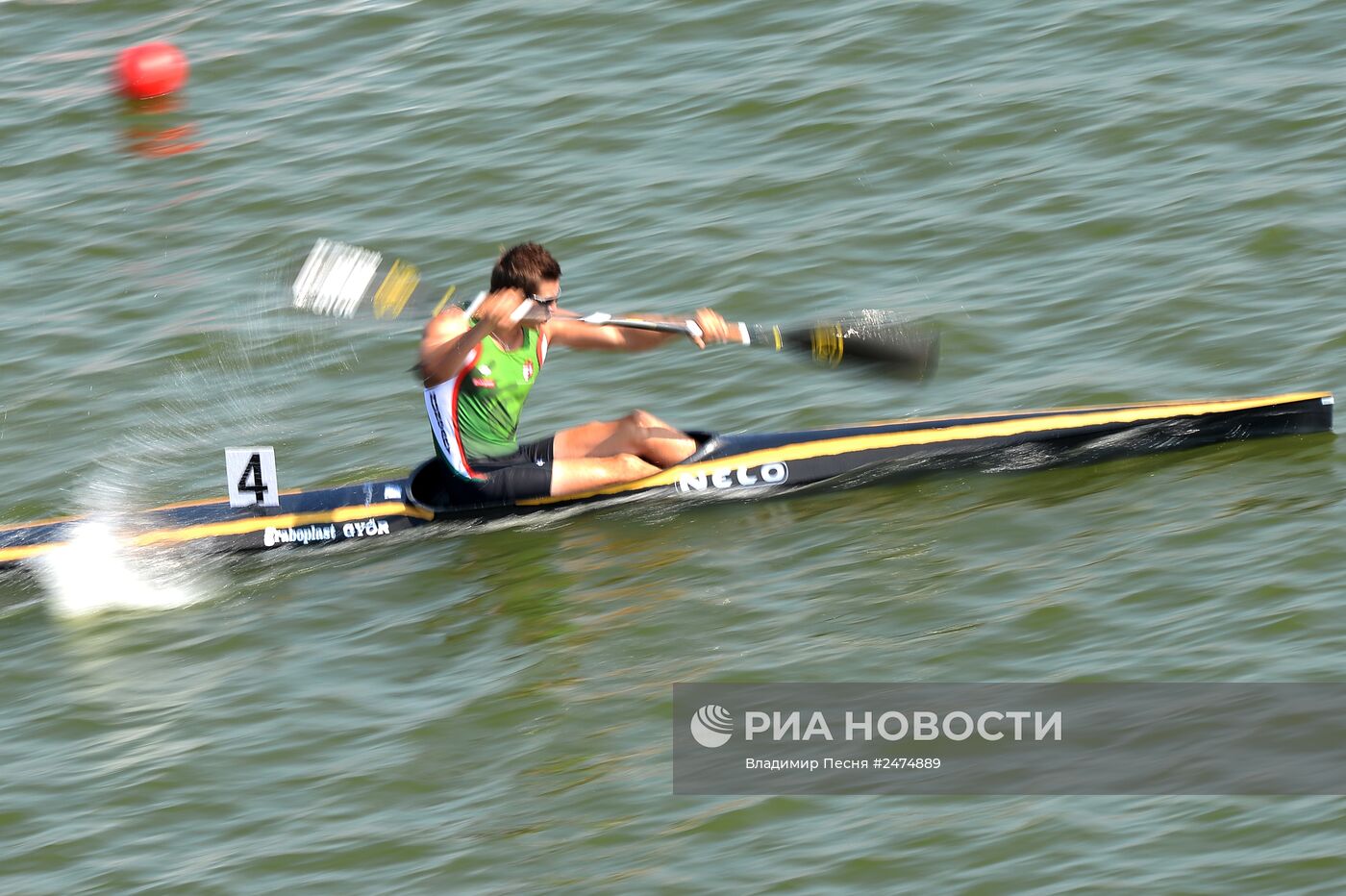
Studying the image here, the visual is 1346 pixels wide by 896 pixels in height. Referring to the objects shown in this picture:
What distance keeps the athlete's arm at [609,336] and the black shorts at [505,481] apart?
0.54 m

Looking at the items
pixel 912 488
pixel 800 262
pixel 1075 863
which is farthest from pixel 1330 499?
pixel 800 262

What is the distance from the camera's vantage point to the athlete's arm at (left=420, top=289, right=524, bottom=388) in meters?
7.15

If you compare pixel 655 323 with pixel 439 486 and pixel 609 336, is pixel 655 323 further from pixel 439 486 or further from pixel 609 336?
pixel 439 486

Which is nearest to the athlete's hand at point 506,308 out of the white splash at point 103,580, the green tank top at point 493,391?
the green tank top at point 493,391

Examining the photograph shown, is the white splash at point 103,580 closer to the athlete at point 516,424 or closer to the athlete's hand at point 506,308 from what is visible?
the athlete at point 516,424

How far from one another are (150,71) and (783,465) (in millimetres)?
7356

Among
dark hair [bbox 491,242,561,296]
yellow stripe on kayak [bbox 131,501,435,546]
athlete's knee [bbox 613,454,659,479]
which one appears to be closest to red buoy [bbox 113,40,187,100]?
yellow stripe on kayak [bbox 131,501,435,546]

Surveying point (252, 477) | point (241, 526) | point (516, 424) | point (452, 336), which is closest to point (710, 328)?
point (516, 424)

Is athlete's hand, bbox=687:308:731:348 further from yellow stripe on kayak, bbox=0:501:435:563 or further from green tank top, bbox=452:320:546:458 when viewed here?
yellow stripe on kayak, bbox=0:501:435:563

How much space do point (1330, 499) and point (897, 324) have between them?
1992mm

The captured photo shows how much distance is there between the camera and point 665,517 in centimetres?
754

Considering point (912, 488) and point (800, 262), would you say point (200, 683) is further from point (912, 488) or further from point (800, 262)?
point (800, 262)

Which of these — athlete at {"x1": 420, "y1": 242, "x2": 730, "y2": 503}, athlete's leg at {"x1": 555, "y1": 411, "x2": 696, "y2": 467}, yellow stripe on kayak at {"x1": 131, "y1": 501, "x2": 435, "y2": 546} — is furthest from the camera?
yellow stripe on kayak at {"x1": 131, "y1": 501, "x2": 435, "y2": 546}

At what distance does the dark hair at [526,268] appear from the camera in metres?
7.14
